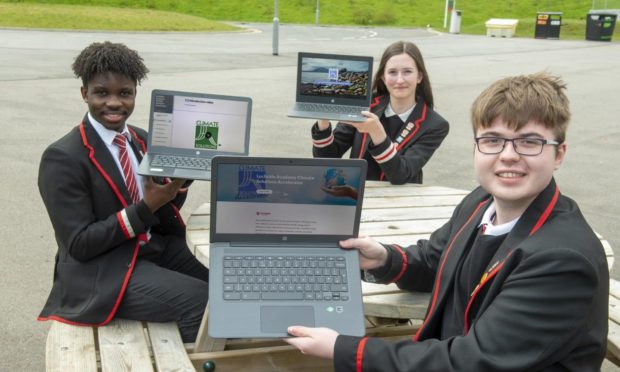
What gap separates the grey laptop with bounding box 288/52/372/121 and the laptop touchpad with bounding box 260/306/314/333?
2108mm

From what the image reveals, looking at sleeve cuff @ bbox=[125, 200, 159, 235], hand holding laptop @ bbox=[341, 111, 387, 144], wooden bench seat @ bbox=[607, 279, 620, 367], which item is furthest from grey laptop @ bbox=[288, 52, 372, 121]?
wooden bench seat @ bbox=[607, 279, 620, 367]

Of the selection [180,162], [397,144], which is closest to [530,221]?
[180,162]

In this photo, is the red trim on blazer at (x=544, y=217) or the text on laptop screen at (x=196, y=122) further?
the text on laptop screen at (x=196, y=122)

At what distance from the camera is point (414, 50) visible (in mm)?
4570

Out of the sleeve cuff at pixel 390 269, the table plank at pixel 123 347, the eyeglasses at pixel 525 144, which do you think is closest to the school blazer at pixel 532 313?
the eyeglasses at pixel 525 144

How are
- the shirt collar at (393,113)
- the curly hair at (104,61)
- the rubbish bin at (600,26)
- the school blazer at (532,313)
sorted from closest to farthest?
the school blazer at (532,313) → the curly hair at (104,61) → the shirt collar at (393,113) → the rubbish bin at (600,26)

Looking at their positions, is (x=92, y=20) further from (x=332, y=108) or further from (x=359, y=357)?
(x=359, y=357)

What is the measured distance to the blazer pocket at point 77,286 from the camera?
2986 mm

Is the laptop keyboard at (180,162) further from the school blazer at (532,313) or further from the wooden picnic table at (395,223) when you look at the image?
the school blazer at (532,313)

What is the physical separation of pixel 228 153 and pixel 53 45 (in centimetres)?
1682

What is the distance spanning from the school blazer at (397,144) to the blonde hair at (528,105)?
1854mm

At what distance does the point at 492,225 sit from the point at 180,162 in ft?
4.91

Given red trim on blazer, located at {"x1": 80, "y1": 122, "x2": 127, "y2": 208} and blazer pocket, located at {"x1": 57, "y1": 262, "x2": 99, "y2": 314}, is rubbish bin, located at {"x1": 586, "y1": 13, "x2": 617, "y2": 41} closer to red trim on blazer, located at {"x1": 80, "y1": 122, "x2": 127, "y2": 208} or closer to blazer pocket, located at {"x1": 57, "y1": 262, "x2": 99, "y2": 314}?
red trim on blazer, located at {"x1": 80, "y1": 122, "x2": 127, "y2": 208}

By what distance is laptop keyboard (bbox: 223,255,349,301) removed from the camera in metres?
2.38
